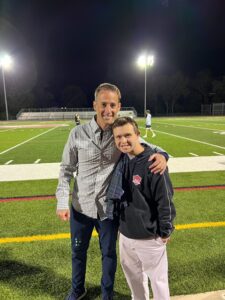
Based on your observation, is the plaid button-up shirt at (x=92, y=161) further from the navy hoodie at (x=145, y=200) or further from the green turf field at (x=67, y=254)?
the green turf field at (x=67, y=254)

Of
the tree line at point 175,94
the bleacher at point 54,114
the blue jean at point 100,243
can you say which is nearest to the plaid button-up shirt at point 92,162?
the blue jean at point 100,243

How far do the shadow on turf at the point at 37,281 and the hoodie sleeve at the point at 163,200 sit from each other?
1.13m

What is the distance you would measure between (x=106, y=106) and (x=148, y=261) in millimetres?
1266

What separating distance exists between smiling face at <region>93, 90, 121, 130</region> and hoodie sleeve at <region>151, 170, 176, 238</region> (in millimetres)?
603

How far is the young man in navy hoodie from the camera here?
2.23m

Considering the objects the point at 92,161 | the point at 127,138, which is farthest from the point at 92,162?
the point at 127,138

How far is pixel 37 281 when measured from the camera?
3209 mm

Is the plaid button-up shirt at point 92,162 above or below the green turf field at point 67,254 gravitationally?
above

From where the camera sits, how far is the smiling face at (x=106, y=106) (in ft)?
7.81

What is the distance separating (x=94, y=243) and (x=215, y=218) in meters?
2.05

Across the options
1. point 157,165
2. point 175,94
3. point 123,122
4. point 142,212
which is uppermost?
point 175,94

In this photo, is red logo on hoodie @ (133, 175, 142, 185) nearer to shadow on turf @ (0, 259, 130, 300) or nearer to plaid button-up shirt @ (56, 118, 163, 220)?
plaid button-up shirt @ (56, 118, 163, 220)

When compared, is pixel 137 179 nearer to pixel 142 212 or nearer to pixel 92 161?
pixel 142 212

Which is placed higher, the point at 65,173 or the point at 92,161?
the point at 92,161
